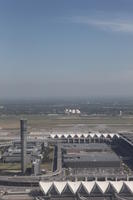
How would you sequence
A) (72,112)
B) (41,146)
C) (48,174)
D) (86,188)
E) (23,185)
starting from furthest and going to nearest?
1. (72,112)
2. (41,146)
3. (48,174)
4. (23,185)
5. (86,188)

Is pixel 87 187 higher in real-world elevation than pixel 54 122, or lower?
lower

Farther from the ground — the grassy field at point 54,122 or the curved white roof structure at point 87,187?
Answer: the grassy field at point 54,122

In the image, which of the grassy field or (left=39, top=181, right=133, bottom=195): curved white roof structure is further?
the grassy field

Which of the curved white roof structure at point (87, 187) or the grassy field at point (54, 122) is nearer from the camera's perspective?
the curved white roof structure at point (87, 187)

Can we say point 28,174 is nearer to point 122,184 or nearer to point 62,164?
point 62,164

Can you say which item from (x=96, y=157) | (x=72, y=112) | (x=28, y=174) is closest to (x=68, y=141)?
(x=96, y=157)

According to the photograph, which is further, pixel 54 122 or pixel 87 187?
pixel 54 122

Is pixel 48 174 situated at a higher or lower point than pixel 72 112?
lower

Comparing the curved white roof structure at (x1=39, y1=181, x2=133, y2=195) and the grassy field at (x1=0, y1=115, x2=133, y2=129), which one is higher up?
the grassy field at (x1=0, y1=115, x2=133, y2=129)
